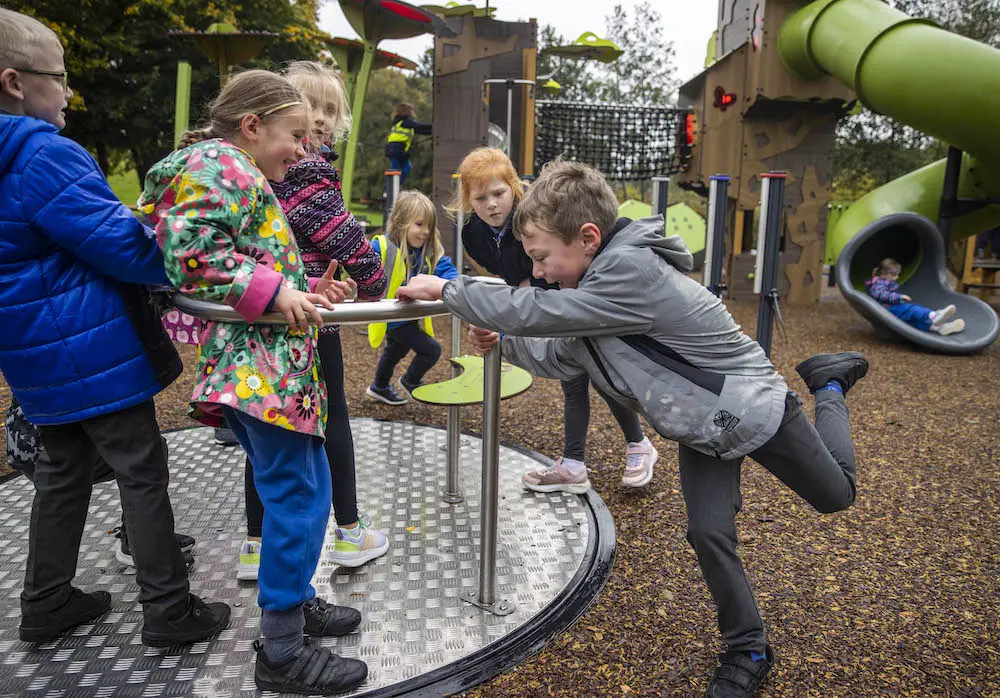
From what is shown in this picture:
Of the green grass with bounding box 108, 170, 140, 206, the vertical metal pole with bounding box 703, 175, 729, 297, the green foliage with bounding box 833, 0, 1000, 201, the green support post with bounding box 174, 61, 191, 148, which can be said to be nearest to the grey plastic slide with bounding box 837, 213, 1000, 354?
the vertical metal pole with bounding box 703, 175, 729, 297

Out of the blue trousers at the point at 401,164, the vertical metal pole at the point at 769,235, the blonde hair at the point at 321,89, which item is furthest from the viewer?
the blue trousers at the point at 401,164

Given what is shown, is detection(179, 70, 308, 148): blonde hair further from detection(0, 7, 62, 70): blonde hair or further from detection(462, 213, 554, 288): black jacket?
detection(462, 213, 554, 288): black jacket

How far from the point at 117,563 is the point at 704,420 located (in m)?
1.74

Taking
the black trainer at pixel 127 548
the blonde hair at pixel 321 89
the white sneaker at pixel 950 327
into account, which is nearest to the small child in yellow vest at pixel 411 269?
the blonde hair at pixel 321 89

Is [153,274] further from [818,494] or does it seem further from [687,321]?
[818,494]

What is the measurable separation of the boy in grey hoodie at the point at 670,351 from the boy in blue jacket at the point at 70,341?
1.97 ft

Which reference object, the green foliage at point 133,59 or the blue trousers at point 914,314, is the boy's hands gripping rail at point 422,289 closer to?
the blue trousers at point 914,314

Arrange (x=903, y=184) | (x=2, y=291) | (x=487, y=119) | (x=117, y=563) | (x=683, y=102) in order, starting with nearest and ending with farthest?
(x=2, y=291) → (x=117, y=563) → (x=903, y=184) → (x=487, y=119) → (x=683, y=102)

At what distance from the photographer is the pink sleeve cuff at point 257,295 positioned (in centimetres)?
141

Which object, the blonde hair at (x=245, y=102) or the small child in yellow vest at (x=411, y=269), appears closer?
the blonde hair at (x=245, y=102)

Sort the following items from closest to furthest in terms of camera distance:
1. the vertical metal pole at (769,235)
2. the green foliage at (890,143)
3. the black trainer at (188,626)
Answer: the black trainer at (188,626)
the vertical metal pole at (769,235)
the green foliage at (890,143)

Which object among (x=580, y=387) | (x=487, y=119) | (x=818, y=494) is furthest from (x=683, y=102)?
(x=818, y=494)

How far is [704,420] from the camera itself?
1614 millimetres

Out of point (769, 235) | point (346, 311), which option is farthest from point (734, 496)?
point (769, 235)
